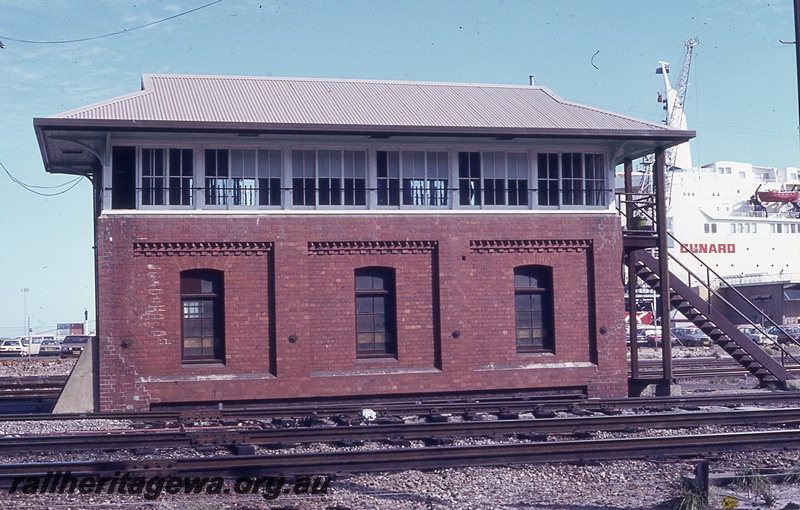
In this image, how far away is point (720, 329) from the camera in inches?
842

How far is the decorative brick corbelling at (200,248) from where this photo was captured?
18.1m

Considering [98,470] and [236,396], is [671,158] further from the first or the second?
[98,470]

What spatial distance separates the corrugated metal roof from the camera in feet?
60.0

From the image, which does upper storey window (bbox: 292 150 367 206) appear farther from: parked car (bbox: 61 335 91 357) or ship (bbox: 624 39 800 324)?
ship (bbox: 624 39 800 324)

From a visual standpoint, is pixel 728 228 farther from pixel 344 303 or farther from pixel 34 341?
pixel 344 303

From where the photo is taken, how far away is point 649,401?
17.3 metres

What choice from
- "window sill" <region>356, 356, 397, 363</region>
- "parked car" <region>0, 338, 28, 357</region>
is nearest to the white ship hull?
"parked car" <region>0, 338, 28, 357</region>

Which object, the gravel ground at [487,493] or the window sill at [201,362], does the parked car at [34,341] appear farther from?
the gravel ground at [487,493]

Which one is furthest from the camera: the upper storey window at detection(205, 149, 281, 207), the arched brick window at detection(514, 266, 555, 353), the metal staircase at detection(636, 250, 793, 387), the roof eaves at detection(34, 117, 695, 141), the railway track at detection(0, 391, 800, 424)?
the metal staircase at detection(636, 250, 793, 387)

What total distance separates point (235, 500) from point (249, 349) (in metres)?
9.35

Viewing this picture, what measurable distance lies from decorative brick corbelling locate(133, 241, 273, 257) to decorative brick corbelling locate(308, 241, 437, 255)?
3.67ft

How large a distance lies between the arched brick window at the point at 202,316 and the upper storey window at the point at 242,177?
5.60 ft

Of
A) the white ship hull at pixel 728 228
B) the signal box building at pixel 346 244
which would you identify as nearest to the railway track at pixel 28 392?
the signal box building at pixel 346 244

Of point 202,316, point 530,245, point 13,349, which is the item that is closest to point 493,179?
point 530,245
